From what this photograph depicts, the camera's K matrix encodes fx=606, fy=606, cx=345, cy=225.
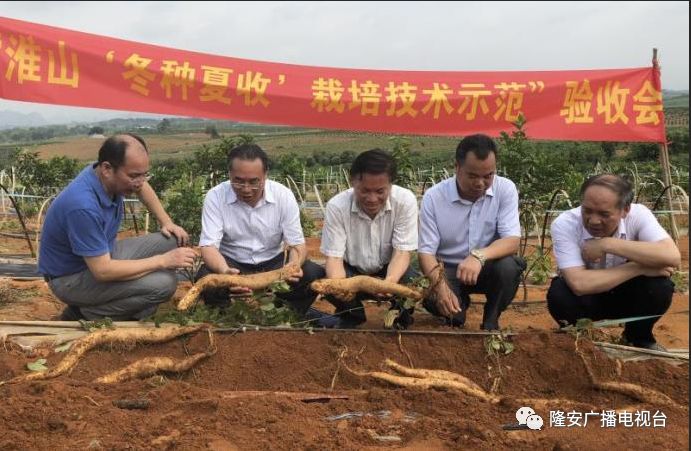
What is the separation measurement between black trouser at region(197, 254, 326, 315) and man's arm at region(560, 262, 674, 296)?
143 centimetres

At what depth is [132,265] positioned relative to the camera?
324 centimetres

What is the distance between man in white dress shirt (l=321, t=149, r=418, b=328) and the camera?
3322mm

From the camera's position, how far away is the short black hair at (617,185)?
2822mm

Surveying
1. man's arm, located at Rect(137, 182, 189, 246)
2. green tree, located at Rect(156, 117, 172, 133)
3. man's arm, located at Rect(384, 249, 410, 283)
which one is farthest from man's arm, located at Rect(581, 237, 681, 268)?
green tree, located at Rect(156, 117, 172, 133)

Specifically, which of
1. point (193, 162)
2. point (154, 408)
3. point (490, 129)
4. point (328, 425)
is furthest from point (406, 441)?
point (193, 162)

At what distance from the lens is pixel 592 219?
9.45 ft

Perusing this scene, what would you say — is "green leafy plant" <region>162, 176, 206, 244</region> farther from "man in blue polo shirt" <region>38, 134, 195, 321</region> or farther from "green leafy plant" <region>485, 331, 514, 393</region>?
"green leafy plant" <region>485, 331, 514, 393</region>

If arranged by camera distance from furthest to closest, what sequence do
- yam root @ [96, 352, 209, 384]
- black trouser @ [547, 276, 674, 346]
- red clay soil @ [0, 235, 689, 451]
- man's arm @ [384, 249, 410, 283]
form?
man's arm @ [384, 249, 410, 283] → black trouser @ [547, 276, 674, 346] → yam root @ [96, 352, 209, 384] → red clay soil @ [0, 235, 689, 451]

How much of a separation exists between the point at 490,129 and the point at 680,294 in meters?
2.15

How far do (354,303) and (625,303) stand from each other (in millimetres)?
1437

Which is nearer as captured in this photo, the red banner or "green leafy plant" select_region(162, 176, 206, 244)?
the red banner

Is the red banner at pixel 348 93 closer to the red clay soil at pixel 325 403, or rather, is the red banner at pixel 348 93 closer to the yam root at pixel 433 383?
the red clay soil at pixel 325 403

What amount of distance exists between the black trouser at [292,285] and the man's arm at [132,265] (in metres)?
0.28

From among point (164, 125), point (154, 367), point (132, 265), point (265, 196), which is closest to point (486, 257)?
point (265, 196)
